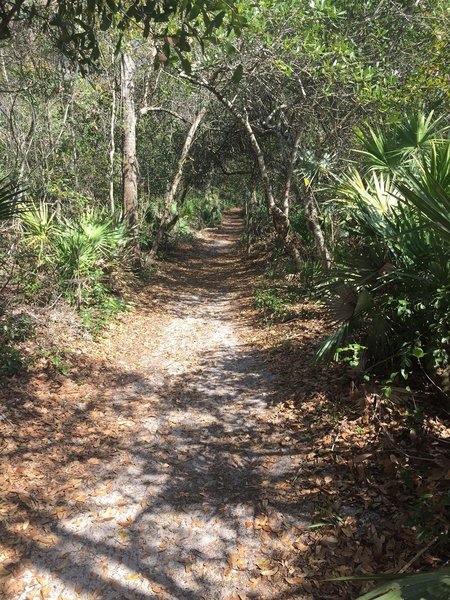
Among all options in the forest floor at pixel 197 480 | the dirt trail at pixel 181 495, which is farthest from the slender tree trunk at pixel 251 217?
the forest floor at pixel 197 480

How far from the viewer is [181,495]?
3.74 m

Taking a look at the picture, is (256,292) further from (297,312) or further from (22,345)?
(22,345)

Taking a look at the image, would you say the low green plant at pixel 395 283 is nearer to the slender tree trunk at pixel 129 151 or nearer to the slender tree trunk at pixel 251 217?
the slender tree trunk at pixel 129 151

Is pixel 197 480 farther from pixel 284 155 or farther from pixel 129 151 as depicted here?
pixel 284 155

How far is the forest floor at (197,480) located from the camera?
9.59ft

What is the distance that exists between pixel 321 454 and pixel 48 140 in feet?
25.4

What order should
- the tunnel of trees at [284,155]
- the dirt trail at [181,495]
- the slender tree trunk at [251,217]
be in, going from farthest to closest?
the slender tree trunk at [251,217] → the tunnel of trees at [284,155] → the dirt trail at [181,495]

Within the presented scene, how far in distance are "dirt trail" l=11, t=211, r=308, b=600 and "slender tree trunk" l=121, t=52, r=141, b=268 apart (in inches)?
206

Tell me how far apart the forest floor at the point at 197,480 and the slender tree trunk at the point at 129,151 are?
5504 mm

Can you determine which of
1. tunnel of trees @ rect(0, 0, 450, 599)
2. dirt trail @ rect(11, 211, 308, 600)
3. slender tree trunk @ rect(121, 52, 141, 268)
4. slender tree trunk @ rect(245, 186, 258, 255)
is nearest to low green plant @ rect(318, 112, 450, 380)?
tunnel of trees @ rect(0, 0, 450, 599)

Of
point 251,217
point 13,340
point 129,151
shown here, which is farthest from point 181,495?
point 251,217

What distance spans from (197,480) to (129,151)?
30.5 ft

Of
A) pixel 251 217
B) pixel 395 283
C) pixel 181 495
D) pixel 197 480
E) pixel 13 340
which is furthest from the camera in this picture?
pixel 251 217

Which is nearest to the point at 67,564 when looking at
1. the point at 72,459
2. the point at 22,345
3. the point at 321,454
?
the point at 72,459
